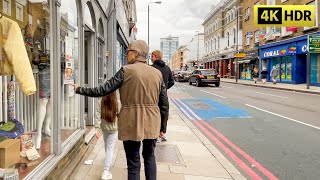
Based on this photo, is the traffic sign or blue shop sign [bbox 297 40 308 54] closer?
the traffic sign

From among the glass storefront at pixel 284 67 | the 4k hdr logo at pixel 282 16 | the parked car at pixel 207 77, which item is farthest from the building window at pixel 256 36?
the parked car at pixel 207 77

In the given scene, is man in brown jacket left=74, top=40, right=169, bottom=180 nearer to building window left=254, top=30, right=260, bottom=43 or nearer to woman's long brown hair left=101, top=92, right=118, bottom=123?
woman's long brown hair left=101, top=92, right=118, bottom=123

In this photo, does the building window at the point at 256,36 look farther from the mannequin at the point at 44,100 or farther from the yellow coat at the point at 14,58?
the yellow coat at the point at 14,58

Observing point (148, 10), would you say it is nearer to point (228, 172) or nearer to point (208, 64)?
point (208, 64)

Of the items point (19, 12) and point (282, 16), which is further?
point (282, 16)

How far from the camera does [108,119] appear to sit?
4.15m

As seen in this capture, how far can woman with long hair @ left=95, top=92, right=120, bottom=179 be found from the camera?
4023 mm

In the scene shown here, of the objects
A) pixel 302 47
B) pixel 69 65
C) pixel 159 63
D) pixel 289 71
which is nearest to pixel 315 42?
pixel 302 47

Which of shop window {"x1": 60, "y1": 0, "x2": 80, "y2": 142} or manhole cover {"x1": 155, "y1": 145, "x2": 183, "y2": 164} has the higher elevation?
shop window {"x1": 60, "y1": 0, "x2": 80, "y2": 142}

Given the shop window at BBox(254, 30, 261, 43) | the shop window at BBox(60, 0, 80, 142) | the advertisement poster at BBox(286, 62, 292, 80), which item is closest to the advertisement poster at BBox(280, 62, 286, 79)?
the advertisement poster at BBox(286, 62, 292, 80)

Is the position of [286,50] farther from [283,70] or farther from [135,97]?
[135,97]

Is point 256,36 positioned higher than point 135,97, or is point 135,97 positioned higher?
point 256,36

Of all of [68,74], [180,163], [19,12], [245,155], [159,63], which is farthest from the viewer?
[245,155]

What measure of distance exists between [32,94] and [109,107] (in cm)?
91
